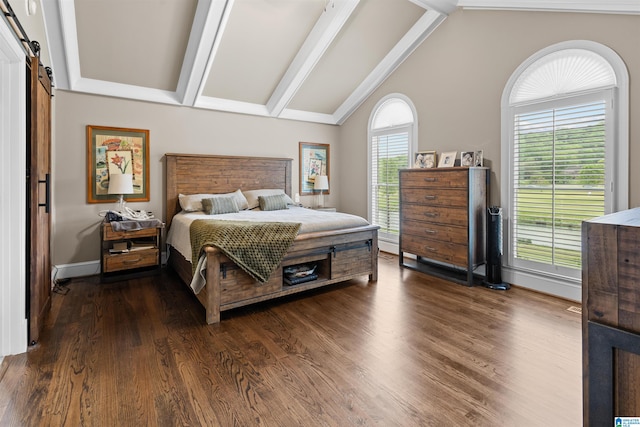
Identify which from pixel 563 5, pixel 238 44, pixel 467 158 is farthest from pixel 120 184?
pixel 563 5

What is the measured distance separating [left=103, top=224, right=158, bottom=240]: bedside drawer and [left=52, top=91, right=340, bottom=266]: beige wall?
646 millimetres

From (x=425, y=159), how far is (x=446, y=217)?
3.14 ft

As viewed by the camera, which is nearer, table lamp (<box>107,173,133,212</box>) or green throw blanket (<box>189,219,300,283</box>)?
green throw blanket (<box>189,219,300,283</box>)

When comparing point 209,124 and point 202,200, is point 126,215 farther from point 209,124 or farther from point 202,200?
point 209,124

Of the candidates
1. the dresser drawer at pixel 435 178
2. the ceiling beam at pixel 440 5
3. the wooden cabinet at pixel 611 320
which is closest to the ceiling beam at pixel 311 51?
the ceiling beam at pixel 440 5

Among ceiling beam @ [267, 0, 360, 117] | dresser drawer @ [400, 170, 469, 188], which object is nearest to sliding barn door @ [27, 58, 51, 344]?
ceiling beam @ [267, 0, 360, 117]

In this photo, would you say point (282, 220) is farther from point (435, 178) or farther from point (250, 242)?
point (435, 178)

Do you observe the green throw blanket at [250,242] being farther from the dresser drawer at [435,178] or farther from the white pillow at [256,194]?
the dresser drawer at [435,178]

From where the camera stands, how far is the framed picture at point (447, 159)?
4133 mm

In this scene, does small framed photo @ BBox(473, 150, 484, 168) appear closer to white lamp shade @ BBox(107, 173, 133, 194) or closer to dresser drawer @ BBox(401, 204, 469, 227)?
dresser drawer @ BBox(401, 204, 469, 227)

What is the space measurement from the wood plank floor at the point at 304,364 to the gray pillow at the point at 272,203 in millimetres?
1777

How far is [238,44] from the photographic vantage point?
4020 millimetres

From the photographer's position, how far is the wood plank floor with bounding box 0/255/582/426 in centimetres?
167

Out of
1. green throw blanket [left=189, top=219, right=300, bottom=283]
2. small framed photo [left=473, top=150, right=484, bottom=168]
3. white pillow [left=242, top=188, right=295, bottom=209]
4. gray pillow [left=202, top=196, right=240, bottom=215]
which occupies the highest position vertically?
small framed photo [left=473, top=150, right=484, bottom=168]
